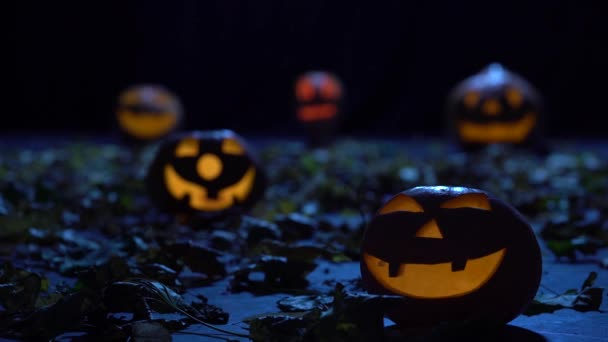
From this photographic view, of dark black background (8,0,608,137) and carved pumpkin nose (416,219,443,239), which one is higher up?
dark black background (8,0,608,137)

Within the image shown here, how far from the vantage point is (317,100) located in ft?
28.4

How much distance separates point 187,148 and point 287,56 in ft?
26.5

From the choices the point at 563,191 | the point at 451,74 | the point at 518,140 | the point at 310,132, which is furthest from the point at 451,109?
the point at 451,74

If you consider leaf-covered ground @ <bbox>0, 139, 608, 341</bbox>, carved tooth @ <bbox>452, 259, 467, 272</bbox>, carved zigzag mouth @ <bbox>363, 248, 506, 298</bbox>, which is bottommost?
leaf-covered ground @ <bbox>0, 139, 608, 341</bbox>

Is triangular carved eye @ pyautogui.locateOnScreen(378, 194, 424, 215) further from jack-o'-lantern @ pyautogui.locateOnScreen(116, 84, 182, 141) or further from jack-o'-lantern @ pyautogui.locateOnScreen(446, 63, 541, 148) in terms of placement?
jack-o'-lantern @ pyautogui.locateOnScreen(116, 84, 182, 141)

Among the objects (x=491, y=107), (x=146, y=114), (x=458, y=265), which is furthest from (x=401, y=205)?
(x=146, y=114)

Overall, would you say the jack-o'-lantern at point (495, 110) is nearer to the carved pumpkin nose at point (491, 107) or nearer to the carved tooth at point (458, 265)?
the carved pumpkin nose at point (491, 107)

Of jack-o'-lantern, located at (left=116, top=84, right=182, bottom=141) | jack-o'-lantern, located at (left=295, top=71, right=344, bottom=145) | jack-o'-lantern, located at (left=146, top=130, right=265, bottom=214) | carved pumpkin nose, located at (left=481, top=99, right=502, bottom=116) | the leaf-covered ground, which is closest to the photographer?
the leaf-covered ground

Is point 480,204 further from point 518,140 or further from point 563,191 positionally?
point 518,140

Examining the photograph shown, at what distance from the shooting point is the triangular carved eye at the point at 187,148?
4.08 meters

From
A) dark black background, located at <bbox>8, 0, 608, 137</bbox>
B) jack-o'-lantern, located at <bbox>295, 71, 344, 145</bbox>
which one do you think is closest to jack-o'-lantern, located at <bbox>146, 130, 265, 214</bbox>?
jack-o'-lantern, located at <bbox>295, 71, 344, 145</bbox>

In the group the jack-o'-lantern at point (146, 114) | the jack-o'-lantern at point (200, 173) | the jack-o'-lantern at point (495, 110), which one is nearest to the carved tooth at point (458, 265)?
the jack-o'-lantern at point (200, 173)

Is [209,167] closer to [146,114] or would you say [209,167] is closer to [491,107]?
[491,107]

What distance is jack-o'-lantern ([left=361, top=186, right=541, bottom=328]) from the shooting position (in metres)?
1.93
